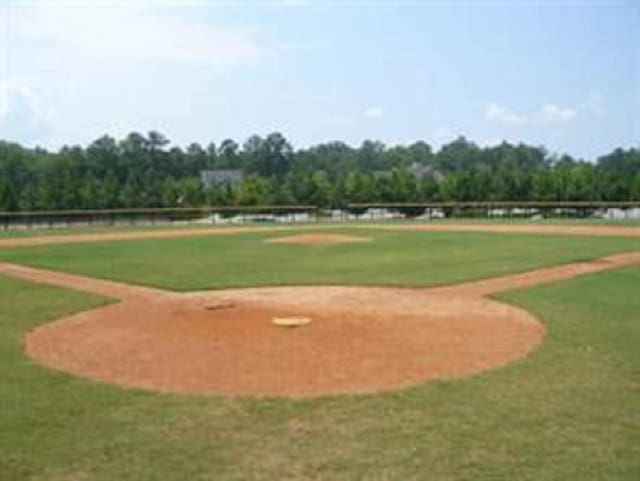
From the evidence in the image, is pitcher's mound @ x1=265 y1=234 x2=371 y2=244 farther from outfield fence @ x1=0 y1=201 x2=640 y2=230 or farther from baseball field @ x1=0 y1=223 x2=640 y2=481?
outfield fence @ x1=0 y1=201 x2=640 y2=230

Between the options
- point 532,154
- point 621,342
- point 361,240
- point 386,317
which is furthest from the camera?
point 532,154

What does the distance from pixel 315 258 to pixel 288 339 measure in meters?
12.0

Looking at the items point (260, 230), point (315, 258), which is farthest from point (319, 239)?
point (315, 258)

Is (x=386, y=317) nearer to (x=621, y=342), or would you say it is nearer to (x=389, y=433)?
(x=621, y=342)

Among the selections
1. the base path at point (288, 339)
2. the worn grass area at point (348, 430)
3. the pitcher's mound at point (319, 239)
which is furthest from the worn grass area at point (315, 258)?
the worn grass area at point (348, 430)

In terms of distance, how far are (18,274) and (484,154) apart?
121 meters

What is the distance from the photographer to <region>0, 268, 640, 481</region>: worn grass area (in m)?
5.95

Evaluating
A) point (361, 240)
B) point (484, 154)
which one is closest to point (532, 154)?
point (484, 154)

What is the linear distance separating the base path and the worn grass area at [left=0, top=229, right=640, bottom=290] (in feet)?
7.57

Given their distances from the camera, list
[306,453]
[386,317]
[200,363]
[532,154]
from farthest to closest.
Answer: [532,154], [386,317], [200,363], [306,453]

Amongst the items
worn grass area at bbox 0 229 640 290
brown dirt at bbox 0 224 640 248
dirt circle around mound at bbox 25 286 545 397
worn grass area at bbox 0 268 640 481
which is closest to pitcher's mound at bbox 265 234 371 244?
worn grass area at bbox 0 229 640 290

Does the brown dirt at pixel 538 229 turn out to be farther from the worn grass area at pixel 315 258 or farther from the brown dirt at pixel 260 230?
the worn grass area at pixel 315 258

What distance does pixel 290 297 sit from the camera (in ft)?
48.0

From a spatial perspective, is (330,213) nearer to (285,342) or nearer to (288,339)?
(288,339)
